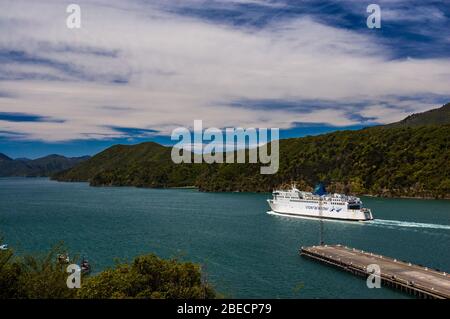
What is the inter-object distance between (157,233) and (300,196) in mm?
56592

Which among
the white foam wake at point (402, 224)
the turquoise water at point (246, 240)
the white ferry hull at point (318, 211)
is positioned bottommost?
the turquoise water at point (246, 240)

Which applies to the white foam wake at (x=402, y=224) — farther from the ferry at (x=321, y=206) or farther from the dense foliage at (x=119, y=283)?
the dense foliage at (x=119, y=283)

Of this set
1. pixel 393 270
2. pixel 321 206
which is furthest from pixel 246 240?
pixel 321 206

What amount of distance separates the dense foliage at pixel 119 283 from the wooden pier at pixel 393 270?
1107 inches

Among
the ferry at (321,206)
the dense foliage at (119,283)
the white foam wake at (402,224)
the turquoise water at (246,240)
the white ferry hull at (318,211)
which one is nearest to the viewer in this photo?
the dense foliage at (119,283)

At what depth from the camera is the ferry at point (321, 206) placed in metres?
125

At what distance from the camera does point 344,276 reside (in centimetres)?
6400

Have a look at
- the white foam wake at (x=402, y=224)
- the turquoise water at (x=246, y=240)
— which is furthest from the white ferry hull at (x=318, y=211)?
the turquoise water at (x=246, y=240)

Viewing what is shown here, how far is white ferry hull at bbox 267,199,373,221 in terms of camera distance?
124125mm

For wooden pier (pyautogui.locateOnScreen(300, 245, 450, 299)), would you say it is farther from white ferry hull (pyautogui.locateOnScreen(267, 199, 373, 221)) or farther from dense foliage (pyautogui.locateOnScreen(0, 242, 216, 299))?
white ferry hull (pyautogui.locateOnScreen(267, 199, 373, 221))

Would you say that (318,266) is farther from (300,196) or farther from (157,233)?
(300,196)

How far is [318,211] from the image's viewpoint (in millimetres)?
134750

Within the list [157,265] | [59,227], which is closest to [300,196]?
[59,227]
